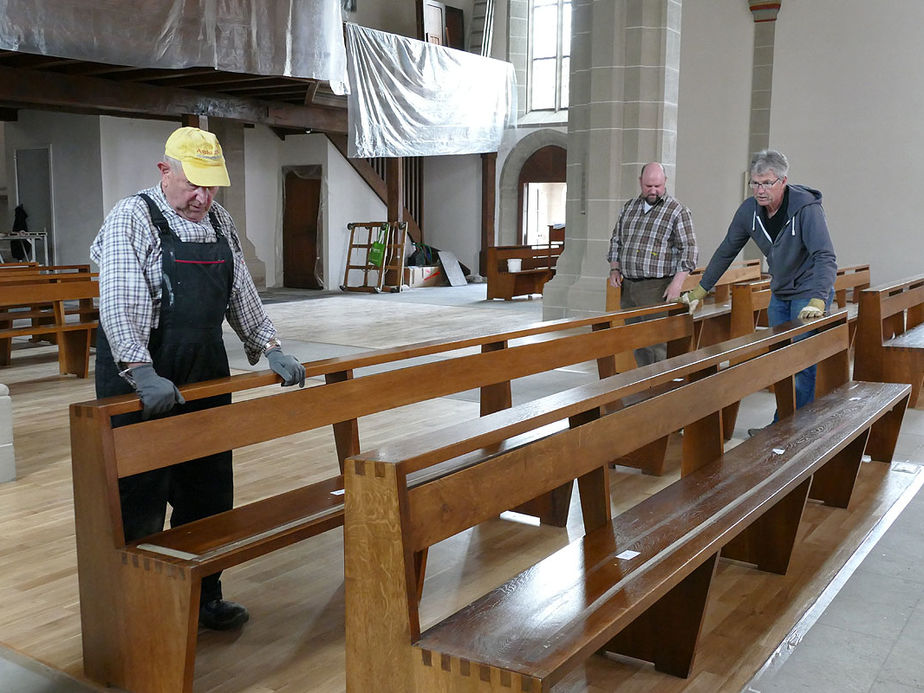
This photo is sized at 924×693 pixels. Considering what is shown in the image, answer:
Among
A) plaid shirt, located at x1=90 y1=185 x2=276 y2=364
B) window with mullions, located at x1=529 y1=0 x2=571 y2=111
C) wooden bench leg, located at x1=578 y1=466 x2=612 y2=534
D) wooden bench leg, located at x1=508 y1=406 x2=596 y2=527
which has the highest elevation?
window with mullions, located at x1=529 y1=0 x2=571 y2=111

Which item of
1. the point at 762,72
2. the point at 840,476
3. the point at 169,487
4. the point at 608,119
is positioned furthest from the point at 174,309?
the point at 762,72

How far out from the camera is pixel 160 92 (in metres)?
11.0

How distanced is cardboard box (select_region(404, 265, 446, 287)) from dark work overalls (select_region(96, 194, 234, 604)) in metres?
12.9

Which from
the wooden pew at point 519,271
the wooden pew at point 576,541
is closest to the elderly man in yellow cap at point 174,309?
the wooden pew at point 576,541

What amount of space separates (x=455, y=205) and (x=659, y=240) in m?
11.9

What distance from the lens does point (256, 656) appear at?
8.63ft

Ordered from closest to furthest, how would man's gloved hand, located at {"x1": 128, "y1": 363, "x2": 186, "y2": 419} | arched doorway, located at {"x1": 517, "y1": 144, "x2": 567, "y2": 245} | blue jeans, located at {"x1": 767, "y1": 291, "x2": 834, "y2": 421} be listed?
man's gloved hand, located at {"x1": 128, "y1": 363, "x2": 186, "y2": 419} → blue jeans, located at {"x1": 767, "y1": 291, "x2": 834, "y2": 421} → arched doorway, located at {"x1": 517, "y1": 144, "x2": 567, "y2": 245}

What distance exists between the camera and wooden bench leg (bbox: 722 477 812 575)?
3.16 metres

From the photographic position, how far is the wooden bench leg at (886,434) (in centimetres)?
455

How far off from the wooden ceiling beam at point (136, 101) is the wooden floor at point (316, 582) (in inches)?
233

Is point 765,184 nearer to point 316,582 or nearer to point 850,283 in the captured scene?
point 316,582

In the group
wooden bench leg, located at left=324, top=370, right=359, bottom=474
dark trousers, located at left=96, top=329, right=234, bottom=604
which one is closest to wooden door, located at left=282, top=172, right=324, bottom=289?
wooden bench leg, located at left=324, top=370, right=359, bottom=474

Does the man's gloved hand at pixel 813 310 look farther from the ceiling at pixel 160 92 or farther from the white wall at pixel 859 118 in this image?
the white wall at pixel 859 118

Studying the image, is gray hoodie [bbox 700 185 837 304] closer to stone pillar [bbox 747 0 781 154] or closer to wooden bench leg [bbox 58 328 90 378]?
wooden bench leg [bbox 58 328 90 378]
